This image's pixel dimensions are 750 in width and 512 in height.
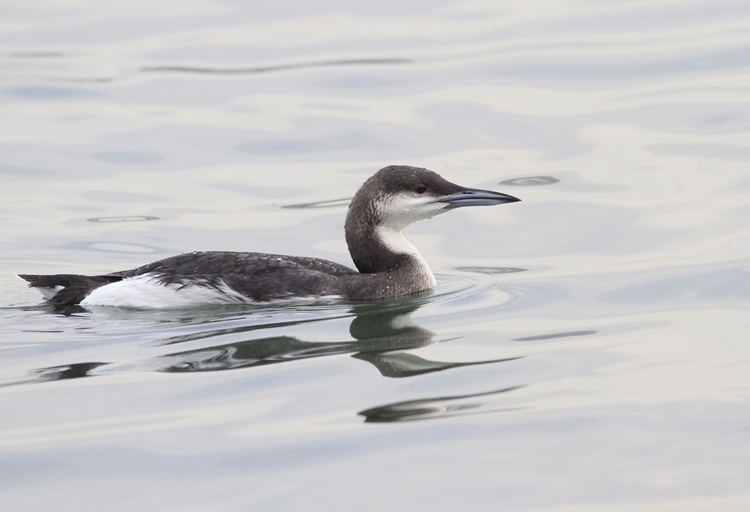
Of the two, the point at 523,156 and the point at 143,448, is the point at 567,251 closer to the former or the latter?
the point at 523,156

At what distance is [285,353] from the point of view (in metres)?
6.46

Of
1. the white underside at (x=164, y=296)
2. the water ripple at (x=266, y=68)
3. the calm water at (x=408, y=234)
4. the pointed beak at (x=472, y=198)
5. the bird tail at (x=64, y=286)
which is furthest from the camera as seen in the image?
the water ripple at (x=266, y=68)

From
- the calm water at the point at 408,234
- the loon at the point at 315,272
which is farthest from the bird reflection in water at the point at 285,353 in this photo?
the loon at the point at 315,272

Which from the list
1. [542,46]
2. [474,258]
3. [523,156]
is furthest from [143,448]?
[542,46]

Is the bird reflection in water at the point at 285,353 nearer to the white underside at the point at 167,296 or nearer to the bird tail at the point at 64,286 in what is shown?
the white underside at the point at 167,296

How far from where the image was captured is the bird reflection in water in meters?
6.19

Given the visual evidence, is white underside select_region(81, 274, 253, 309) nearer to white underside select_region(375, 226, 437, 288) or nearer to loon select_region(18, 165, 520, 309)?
loon select_region(18, 165, 520, 309)

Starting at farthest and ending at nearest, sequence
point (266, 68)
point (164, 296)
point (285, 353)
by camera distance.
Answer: point (266, 68), point (164, 296), point (285, 353)

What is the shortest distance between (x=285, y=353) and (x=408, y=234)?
13.5 feet

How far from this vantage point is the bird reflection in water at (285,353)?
244 inches

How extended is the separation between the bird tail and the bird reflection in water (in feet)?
4.16

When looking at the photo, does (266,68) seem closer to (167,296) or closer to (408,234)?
(408,234)

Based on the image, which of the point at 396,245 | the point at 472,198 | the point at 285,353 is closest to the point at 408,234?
the point at 396,245

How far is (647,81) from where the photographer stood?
1345 cm
